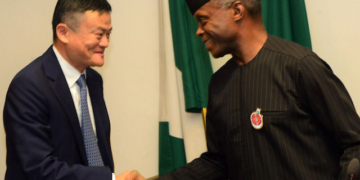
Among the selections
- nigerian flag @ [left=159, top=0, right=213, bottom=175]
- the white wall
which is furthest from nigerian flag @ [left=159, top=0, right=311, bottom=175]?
the white wall

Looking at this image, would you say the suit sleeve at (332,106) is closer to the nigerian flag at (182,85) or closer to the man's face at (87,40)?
the man's face at (87,40)

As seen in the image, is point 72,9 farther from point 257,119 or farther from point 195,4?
point 257,119

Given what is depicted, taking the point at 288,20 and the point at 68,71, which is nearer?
the point at 68,71

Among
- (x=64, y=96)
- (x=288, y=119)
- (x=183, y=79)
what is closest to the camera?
(x=288, y=119)

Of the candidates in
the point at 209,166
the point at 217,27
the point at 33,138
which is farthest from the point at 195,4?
the point at 33,138

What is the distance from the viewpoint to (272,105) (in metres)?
1.85

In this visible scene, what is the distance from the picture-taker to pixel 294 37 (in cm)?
338

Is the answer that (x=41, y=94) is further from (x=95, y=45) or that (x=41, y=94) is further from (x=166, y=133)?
(x=166, y=133)

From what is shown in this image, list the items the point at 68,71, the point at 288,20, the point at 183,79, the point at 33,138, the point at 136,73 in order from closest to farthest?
the point at 33,138 < the point at 68,71 < the point at 288,20 < the point at 183,79 < the point at 136,73

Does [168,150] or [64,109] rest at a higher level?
[64,109]

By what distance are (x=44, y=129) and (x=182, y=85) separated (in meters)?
1.73

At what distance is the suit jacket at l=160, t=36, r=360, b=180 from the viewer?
5.59 ft

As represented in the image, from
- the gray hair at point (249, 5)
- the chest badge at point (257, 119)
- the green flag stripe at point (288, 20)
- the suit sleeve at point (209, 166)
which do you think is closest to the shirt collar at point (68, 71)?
the suit sleeve at point (209, 166)

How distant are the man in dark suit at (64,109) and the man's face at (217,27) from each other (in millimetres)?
585
